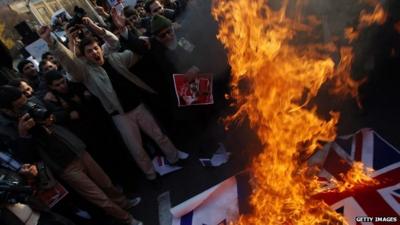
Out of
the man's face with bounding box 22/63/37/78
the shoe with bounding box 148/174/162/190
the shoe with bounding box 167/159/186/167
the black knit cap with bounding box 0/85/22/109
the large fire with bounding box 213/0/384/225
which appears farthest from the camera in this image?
the man's face with bounding box 22/63/37/78

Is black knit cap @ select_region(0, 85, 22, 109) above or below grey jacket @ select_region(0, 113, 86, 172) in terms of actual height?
above

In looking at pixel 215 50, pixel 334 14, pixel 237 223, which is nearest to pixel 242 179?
pixel 237 223

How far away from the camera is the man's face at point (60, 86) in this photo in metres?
4.73

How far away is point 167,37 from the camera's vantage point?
16.3 feet

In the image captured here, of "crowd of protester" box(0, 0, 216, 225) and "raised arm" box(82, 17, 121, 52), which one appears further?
→ "raised arm" box(82, 17, 121, 52)

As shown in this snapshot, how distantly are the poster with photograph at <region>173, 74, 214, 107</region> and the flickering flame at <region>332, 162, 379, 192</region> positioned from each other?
2206mm

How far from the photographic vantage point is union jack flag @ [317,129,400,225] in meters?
3.49

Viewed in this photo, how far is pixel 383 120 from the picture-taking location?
5.39 m

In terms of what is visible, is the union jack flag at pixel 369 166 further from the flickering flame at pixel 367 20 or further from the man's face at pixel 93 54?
the man's face at pixel 93 54

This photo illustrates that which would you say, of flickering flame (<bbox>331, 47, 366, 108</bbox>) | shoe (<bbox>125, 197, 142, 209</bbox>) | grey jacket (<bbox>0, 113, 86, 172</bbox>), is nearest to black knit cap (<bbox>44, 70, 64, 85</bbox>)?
grey jacket (<bbox>0, 113, 86, 172</bbox>)

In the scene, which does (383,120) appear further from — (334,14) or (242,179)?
(242,179)

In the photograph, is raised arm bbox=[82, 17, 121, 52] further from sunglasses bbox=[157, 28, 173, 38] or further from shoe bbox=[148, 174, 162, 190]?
shoe bbox=[148, 174, 162, 190]

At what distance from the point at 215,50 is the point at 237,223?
250 centimetres

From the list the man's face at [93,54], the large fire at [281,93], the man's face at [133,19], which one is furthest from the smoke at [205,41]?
the man's face at [133,19]
